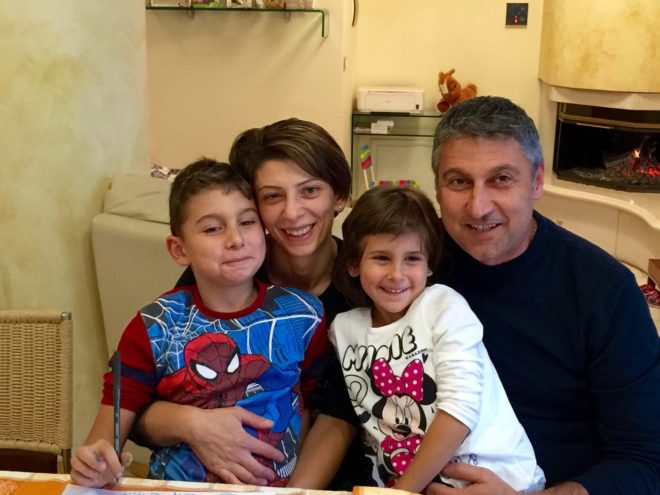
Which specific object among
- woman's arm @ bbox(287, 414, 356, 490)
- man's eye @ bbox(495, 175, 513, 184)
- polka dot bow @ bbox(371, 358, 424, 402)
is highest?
man's eye @ bbox(495, 175, 513, 184)

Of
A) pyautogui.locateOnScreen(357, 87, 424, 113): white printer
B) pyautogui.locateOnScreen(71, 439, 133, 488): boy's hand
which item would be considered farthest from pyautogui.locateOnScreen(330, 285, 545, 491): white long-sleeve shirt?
pyautogui.locateOnScreen(357, 87, 424, 113): white printer

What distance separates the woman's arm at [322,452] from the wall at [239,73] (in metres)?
3.06

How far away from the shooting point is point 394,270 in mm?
1364

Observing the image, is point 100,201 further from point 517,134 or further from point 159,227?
point 517,134

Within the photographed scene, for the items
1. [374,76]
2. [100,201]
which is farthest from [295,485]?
[374,76]

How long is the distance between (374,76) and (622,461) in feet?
13.3

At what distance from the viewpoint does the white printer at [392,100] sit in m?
4.77

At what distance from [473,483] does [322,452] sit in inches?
12.3

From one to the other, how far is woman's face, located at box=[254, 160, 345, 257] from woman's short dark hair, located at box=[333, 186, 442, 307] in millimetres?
80

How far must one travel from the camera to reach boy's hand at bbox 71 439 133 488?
1.07 meters

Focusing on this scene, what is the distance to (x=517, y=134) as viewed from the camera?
138cm

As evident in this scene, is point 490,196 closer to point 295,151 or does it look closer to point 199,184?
point 295,151

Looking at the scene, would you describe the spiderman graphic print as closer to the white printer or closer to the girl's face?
the girl's face

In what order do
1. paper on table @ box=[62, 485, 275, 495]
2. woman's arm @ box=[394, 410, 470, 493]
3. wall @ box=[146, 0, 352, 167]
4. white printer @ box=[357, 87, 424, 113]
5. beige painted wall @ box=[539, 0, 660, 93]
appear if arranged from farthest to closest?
1. white printer @ box=[357, 87, 424, 113]
2. wall @ box=[146, 0, 352, 167]
3. beige painted wall @ box=[539, 0, 660, 93]
4. woman's arm @ box=[394, 410, 470, 493]
5. paper on table @ box=[62, 485, 275, 495]
